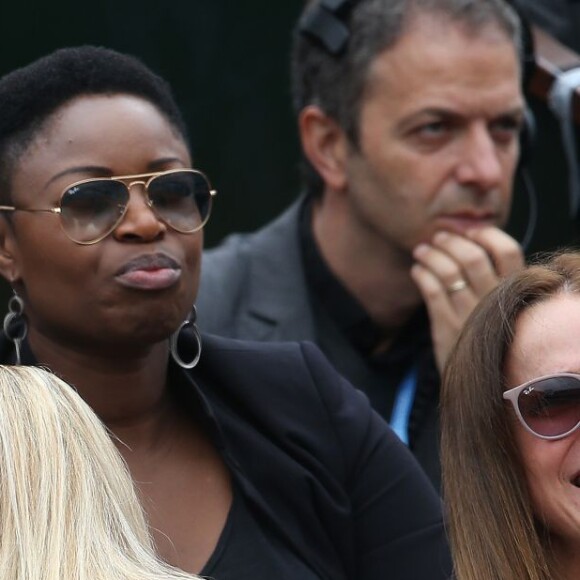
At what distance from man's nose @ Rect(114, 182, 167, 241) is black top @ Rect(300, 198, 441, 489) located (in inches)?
49.6

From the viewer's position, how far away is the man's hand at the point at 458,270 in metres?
3.63

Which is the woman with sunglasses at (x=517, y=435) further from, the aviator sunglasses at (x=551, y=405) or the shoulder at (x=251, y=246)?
the shoulder at (x=251, y=246)

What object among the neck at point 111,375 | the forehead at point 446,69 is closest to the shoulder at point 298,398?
the neck at point 111,375

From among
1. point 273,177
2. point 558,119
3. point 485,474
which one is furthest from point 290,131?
point 485,474

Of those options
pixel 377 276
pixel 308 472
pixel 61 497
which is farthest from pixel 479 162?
pixel 61 497

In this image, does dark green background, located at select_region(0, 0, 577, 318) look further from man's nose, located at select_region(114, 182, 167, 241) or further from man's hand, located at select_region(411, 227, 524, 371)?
man's nose, located at select_region(114, 182, 167, 241)

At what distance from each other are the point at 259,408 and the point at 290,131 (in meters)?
2.10

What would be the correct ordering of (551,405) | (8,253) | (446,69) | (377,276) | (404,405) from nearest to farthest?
(551,405), (8,253), (404,405), (446,69), (377,276)

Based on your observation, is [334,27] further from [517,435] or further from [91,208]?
[517,435]

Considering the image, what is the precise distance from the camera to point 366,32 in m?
3.86

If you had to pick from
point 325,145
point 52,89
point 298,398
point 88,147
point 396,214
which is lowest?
point 298,398

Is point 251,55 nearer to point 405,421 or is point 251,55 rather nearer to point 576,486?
point 405,421

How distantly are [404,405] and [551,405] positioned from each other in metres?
1.36

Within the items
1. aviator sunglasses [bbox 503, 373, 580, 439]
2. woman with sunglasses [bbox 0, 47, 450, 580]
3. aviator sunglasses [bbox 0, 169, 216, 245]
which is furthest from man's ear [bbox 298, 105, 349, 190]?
aviator sunglasses [bbox 503, 373, 580, 439]
